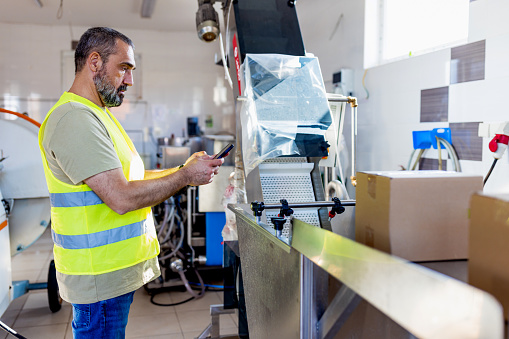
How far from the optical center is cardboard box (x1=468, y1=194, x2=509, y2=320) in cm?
68

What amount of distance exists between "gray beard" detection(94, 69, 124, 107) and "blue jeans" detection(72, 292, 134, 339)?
0.66m

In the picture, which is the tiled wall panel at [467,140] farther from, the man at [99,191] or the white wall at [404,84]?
the man at [99,191]

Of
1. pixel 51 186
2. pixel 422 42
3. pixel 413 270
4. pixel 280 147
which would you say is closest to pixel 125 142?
pixel 51 186

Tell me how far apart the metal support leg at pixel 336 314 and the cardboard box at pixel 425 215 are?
16cm

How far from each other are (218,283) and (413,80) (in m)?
2.15

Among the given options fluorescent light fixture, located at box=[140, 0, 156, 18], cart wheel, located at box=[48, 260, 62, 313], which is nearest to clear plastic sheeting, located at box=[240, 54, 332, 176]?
cart wheel, located at box=[48, 260, 62, 313]

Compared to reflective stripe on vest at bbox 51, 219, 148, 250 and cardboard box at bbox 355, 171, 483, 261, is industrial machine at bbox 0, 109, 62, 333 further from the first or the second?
cardboard box at bbox 355, 171, 483, 261

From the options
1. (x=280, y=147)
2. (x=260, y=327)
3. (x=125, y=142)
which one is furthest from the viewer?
(x=280, y=147)

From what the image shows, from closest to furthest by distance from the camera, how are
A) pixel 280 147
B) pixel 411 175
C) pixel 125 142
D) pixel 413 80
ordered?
pixel 411 175 → pixel 125 142 → pixel 280 147 → pixel 413 80

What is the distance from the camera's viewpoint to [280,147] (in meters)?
1.84

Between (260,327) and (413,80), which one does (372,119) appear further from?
(260,327)

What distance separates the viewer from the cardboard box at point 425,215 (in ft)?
3.06

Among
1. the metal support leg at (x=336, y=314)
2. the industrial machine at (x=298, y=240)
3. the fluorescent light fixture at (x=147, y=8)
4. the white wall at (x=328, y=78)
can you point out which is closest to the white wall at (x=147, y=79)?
the white wall at (x=328, y=78)

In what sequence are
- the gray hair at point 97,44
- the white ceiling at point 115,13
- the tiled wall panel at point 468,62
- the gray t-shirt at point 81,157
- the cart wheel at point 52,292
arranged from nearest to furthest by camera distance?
the gray t-shirt at point 81,157
the gray hair at point 97,44
the tiled wall panel at point 468,62
the cart wheel at point 52,292
the white ceiling at point 115,13
